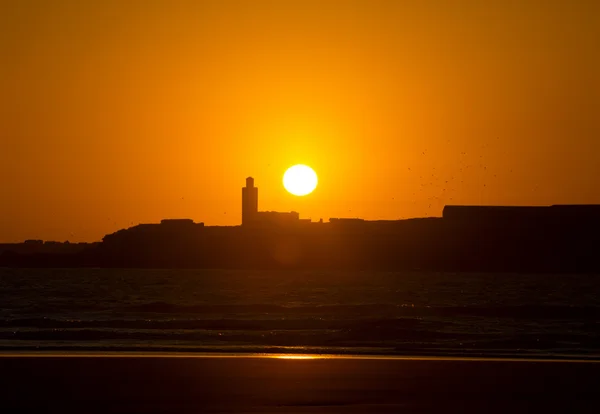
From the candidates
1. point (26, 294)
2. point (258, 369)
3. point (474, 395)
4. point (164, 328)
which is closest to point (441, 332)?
point (164, 328)

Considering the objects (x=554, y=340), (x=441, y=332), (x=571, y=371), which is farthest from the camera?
(x=441, y=332)

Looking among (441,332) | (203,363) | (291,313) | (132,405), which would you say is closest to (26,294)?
(291,313)

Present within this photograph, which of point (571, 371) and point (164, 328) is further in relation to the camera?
point (164, 328)

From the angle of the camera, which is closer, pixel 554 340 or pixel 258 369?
pixel 258 369

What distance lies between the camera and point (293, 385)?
13625 mm

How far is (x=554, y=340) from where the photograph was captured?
30.9 m

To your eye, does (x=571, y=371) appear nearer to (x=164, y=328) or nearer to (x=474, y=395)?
(x=474, y=395)

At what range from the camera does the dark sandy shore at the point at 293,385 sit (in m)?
11.3

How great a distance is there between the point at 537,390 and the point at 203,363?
6933 millimetres

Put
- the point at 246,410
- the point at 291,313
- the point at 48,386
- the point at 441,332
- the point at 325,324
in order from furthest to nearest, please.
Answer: the point at 291,313 < the point at 325,324 < the point at 441,332 < the point at 48,386 < the point at 246,410

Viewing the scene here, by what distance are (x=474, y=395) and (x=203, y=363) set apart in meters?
6.53

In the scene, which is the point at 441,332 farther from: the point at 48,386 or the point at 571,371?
the point at 48,386

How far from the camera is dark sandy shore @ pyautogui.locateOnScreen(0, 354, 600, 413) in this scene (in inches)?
446

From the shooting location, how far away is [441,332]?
3475 centimetres
